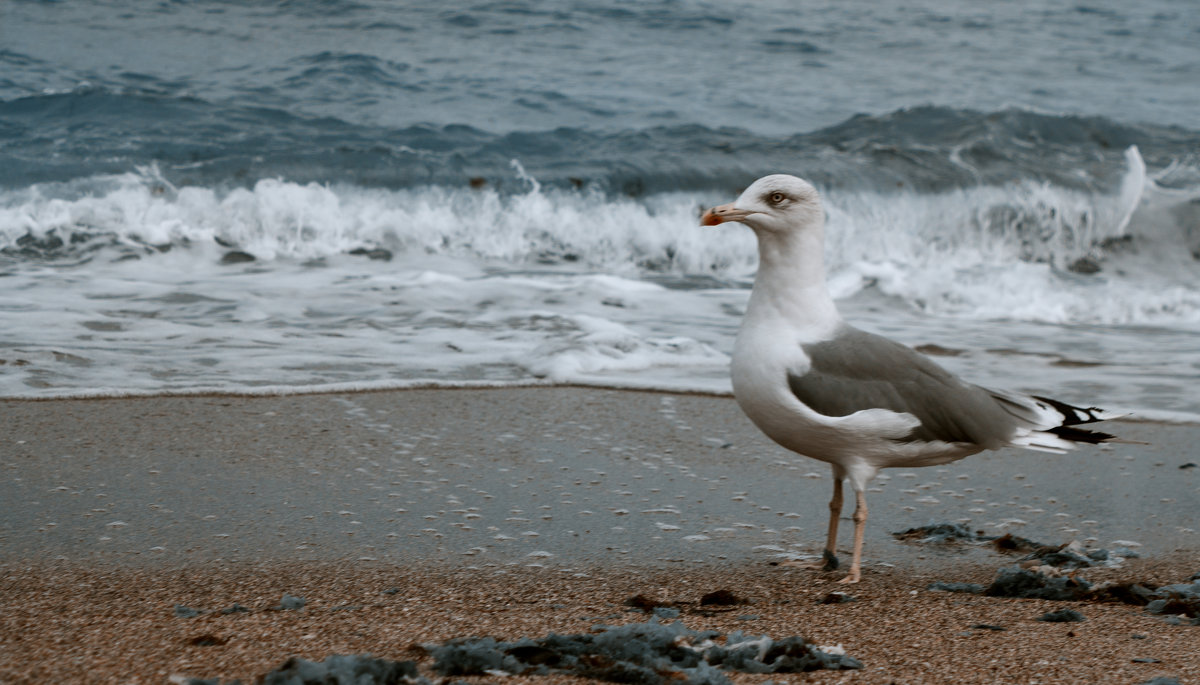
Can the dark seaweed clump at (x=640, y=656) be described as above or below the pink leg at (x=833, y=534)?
above

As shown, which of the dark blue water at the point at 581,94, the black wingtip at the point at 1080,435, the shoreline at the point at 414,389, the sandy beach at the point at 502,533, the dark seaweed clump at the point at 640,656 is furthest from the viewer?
the dark blue water at the point at 581,94

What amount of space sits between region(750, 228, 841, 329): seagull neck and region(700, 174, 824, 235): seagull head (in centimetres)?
4

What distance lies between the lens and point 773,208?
10.5 ft

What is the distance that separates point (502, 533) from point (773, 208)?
1241mm

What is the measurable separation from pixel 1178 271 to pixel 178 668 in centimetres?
1047

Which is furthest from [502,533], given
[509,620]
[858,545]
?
[858,545]

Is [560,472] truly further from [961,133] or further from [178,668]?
[961,133]

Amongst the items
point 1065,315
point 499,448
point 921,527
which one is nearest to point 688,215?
point 1065,315

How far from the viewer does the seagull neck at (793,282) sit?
3.21m

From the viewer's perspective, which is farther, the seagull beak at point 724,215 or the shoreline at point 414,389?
the shoreline at point 414,389

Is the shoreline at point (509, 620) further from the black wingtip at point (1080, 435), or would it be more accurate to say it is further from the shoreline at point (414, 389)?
the shoreline at point (414, 389)

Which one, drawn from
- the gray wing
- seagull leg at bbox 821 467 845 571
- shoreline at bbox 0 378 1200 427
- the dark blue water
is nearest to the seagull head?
the gray wing

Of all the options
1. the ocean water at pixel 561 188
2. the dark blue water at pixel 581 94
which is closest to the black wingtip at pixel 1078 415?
the ocean water at pixel 561 188

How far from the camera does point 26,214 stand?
841 centimetres
